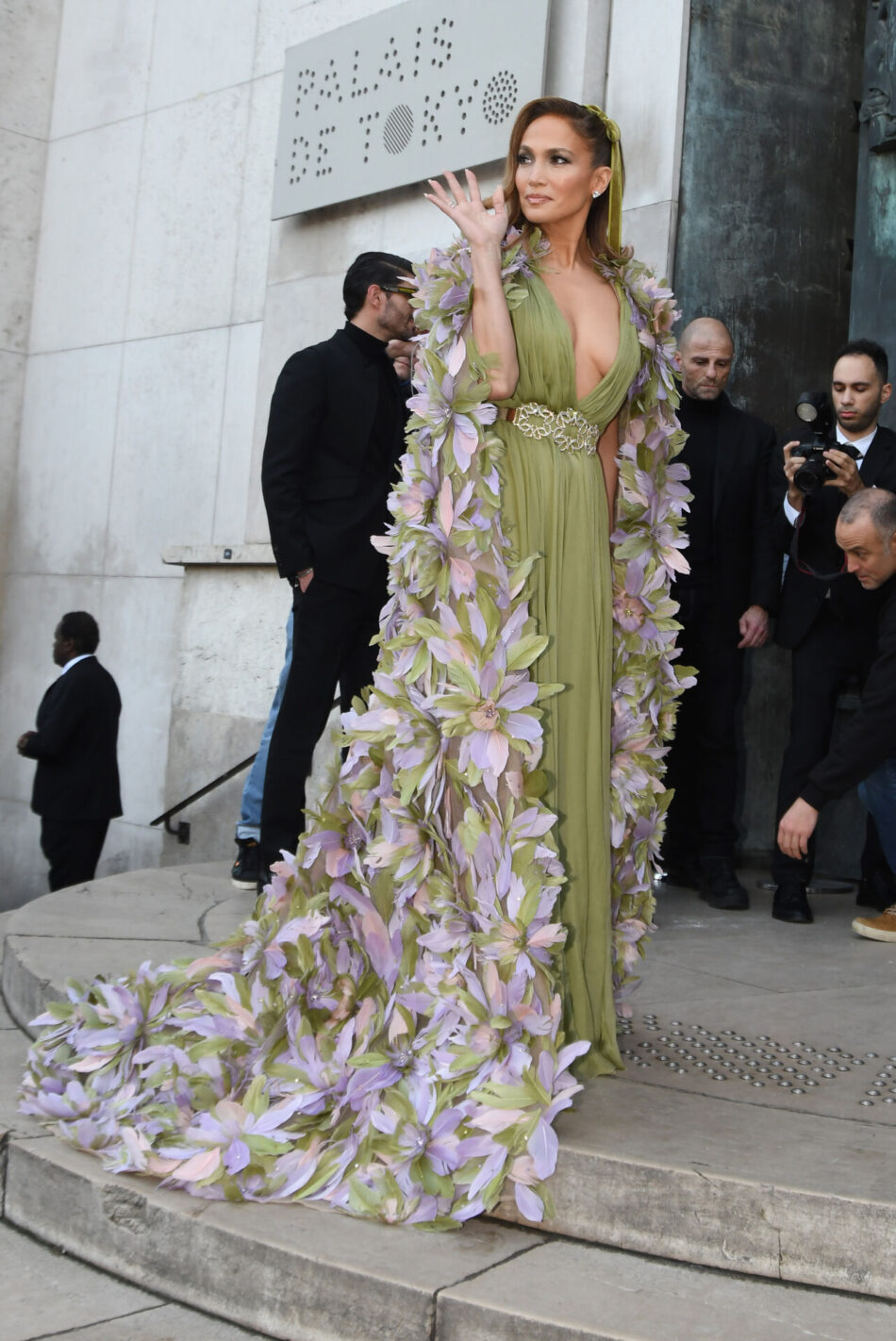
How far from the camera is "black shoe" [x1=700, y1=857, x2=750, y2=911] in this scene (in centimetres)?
509

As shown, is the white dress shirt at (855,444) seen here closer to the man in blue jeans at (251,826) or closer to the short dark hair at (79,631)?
the man in blue jeans at (251,826)

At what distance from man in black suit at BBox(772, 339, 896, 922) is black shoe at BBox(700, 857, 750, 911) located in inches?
6.0

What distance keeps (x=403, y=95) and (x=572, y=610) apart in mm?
4771

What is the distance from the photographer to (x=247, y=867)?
532 cm

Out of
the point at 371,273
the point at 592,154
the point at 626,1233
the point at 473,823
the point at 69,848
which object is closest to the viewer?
the point at 626,1233

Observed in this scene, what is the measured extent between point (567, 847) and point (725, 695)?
2.46 metres

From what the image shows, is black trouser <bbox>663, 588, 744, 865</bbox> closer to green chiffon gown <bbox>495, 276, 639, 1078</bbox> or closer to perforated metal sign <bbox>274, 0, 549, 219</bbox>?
green chiffon gown <bbox>495, 276, 639, 1078</bbox>

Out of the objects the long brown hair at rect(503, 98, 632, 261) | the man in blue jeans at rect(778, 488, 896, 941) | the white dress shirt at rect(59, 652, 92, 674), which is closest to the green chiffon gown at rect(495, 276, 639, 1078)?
the long brown hair at rect(503, 98, 632, 261)

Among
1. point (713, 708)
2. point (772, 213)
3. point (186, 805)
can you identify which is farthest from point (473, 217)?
point (186, 805)

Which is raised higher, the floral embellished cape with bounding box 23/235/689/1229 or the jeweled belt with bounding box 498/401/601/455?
the jeweled belt with bounding box 498/401/601/455

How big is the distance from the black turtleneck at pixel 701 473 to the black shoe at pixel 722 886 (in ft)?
3.33

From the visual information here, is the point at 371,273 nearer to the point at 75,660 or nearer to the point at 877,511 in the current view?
the point at 877,511

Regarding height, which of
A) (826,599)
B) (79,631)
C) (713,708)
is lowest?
(713,708)

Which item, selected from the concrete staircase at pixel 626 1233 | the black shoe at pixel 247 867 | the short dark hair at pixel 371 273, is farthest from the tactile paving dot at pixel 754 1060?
the short dark hair at pixel 371 273
